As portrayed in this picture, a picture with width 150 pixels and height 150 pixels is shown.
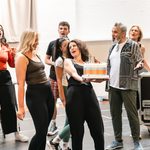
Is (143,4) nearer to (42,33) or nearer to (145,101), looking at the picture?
(42,33)

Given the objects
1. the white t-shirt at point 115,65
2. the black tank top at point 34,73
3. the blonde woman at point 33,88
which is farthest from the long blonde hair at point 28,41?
the white t-shirt at point 115,65

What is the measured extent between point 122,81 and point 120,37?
468mm

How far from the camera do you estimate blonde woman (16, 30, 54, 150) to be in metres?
3.22

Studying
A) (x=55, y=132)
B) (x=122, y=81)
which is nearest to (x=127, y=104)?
(x=122, y=81)

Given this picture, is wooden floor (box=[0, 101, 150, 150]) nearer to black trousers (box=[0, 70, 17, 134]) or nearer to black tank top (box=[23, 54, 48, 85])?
black trousers (box=[0, 70, 17, 134])

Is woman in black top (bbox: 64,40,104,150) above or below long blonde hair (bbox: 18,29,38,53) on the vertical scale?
below

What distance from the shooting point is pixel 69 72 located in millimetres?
3275

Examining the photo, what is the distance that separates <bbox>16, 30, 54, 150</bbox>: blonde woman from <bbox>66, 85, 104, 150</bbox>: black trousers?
22 cm

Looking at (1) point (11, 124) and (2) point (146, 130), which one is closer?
(1) point (11, 124)

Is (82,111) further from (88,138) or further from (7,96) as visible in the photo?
(7,96)

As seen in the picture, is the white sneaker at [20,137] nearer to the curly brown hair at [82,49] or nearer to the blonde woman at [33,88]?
the blonde woman at [33,88]

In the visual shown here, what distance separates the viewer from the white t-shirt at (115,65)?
396cm

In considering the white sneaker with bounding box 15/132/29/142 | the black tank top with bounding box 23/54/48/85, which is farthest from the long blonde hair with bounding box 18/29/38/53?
the white sneaker with bounding box 15/132/29/142

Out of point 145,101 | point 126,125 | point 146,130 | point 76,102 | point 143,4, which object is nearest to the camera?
point 76,102
